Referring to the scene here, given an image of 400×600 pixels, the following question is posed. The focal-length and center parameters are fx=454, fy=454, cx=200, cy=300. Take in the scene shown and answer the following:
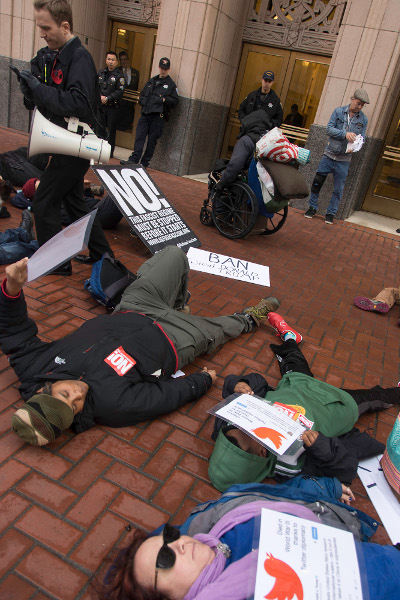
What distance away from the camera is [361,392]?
303 centimetres

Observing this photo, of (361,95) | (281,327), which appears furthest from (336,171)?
(281,327)

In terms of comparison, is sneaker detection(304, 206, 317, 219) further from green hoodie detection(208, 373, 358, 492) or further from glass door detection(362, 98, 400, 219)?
green hoodie detection(208, 373, 358, 492)

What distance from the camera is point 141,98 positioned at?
8570 millimetres

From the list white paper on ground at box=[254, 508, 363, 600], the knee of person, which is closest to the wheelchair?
the knee of person

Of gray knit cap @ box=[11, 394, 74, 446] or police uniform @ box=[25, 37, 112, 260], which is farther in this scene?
police uniform @ box=[25, 37, 112, 260]

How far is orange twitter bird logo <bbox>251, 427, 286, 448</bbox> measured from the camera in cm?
200

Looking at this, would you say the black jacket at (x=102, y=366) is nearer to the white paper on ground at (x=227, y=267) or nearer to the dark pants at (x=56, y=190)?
the dark pants at (x=56, y=190)

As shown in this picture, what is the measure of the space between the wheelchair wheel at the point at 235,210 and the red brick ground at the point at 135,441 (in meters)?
0.36

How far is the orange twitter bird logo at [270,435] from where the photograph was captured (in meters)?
2.00

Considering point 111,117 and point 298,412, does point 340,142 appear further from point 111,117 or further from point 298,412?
point 298,412

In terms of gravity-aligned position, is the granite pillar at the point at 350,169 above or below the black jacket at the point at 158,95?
below

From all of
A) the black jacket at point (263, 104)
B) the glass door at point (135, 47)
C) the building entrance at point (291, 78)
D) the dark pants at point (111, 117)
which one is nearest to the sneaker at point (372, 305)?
the black jacket at point (263, 104)

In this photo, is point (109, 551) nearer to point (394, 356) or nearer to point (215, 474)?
point (215, 474)

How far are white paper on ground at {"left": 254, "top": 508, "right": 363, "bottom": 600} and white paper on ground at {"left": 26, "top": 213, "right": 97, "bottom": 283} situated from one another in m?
1.52
